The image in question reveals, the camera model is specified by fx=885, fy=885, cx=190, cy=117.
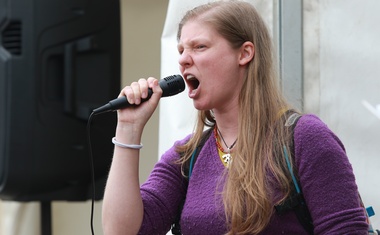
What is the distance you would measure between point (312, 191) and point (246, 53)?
0.40 m

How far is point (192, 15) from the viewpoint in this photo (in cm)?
222

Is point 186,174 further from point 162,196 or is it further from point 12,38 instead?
point 12,38

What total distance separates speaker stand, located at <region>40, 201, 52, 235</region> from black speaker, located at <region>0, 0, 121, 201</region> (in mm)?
43

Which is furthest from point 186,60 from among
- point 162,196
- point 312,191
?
point 312,191

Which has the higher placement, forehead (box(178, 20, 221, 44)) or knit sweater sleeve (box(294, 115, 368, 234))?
forehead (box(178, 20, 221, 44))

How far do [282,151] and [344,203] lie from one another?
0.60ft

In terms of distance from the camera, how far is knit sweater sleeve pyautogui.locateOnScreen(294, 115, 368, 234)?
196cm

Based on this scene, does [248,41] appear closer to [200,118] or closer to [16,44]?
[200,118]

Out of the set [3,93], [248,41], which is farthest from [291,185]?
[3,93]

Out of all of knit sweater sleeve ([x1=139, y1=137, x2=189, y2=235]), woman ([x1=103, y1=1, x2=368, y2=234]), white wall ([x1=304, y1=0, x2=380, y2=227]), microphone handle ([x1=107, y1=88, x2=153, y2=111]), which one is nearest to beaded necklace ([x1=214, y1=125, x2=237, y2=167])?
woman ([x1=103, y1=1, x2=368, y2=234])

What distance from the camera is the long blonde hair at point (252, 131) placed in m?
2.00

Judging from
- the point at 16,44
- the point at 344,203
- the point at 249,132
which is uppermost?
the point at 16,44

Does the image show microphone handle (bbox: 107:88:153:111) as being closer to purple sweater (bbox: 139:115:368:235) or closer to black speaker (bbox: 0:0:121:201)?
purple sweater (bbox: 139:115:368:235)

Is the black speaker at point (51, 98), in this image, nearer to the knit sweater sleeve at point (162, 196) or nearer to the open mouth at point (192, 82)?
the knit sweater sleeve at point (162, 196)
